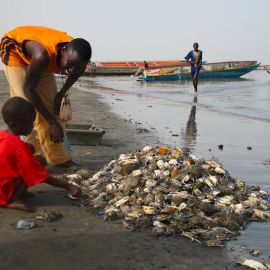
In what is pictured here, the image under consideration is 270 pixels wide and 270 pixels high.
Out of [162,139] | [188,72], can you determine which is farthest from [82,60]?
[188,72]

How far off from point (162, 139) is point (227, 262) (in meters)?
5.02

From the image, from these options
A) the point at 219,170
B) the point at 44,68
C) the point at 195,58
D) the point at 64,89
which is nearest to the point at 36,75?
the point at 44,68

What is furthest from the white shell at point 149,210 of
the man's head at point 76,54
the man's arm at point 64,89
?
the man's arm at point 64,89

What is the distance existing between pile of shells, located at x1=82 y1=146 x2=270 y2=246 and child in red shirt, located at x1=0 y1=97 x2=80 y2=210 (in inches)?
27.1

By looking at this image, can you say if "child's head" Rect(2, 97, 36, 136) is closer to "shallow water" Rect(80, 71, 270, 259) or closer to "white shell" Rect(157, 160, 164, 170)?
"white shell" Rect(157, 160, 164, 170)

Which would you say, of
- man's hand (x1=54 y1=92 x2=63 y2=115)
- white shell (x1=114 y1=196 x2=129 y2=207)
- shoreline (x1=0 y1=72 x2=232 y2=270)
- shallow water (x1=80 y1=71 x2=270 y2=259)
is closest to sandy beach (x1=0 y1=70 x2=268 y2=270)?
shoreline (x1=0 y1=72 x2=232 y2=270)

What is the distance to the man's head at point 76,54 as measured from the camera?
Answer: 423cm

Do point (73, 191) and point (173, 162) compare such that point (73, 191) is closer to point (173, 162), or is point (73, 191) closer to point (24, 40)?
point (173, 162)

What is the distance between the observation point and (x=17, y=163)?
11.8 feet

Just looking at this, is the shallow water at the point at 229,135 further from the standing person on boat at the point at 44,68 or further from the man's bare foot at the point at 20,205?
the standing person on boat at the point at 44,68

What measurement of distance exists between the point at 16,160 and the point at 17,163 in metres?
0.03

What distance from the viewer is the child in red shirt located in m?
3.55

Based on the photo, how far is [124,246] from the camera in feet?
10.4

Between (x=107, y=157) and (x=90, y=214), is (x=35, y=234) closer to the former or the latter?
(x=90, y=214)
